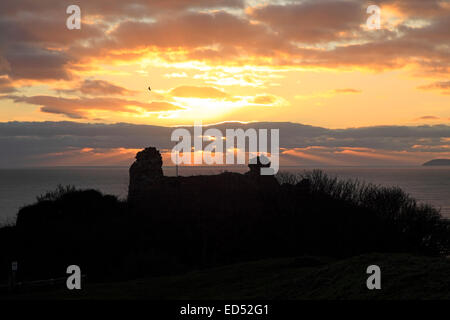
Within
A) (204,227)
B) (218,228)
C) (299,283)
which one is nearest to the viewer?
(299,283)

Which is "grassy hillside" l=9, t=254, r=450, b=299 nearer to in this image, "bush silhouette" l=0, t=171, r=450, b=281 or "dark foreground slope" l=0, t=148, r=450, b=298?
"dark foreground slope" l=0, t=148, r=450, b=298

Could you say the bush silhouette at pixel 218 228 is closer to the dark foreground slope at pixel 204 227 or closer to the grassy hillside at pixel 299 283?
the dark foreground slope at pixel 204 227

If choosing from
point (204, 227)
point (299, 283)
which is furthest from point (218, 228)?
point (299, 283)

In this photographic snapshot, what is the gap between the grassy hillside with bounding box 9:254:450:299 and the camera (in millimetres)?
15922

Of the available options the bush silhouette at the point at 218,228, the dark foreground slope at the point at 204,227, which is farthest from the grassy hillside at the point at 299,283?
the bush silhouette at the point at 218,228

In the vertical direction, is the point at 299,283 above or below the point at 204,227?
above

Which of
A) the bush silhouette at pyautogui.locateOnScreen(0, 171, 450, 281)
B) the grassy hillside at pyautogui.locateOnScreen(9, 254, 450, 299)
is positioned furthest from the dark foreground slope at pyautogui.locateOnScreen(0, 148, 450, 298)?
the grassy hillside at pyautogui.locateOnScreen(9, 254, 450, 299)

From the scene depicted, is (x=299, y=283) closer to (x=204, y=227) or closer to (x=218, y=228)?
(x=204, y=227)

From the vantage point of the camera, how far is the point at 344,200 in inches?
2189

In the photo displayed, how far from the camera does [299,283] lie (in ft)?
63.2

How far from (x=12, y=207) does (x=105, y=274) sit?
102 meters

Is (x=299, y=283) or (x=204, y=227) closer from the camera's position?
(x=299, y=283)
